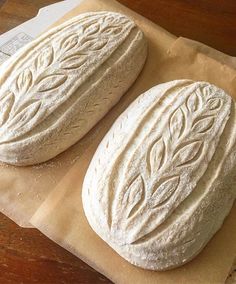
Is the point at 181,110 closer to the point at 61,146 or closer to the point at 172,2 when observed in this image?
the point at 61,146

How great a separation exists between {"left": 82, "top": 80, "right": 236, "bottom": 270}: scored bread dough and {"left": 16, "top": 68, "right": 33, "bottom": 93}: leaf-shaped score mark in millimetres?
281

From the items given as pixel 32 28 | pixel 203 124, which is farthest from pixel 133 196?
pixel 32 28

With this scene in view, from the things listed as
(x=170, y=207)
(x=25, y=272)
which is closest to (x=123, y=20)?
(x=170, y=207)

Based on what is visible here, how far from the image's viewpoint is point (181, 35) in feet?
5.61

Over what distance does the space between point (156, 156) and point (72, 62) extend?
0.42 m

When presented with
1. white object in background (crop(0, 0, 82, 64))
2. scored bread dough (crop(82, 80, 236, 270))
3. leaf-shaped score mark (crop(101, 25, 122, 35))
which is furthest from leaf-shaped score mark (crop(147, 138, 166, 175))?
white object in background (crop(0, 0, 82, 64))

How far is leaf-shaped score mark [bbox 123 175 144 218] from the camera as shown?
1.12 metres

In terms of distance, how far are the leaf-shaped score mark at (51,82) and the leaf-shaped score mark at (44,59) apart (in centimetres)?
5

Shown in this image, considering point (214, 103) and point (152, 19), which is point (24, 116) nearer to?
point (214, 103)

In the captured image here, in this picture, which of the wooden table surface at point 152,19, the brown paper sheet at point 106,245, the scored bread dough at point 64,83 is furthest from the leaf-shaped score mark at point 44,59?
the wooden table surface at point 152,19

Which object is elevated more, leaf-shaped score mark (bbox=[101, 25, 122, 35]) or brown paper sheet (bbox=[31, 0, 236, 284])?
leaf-shaped score mark (bbox=[101, 25, 122, 35])

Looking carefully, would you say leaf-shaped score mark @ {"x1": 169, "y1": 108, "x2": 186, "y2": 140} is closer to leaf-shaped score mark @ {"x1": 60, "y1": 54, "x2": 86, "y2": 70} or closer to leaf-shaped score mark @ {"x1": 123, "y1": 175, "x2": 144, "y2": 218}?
leaf-shaped score mark @ {"x1": 123, "y1": 175, "x2": 144, "y2": 218}

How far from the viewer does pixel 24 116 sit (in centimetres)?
128

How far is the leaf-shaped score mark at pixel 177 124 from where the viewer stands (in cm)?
121
